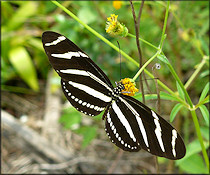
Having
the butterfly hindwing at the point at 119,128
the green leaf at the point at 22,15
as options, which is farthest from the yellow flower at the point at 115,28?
the green leaf at the point at 22,15

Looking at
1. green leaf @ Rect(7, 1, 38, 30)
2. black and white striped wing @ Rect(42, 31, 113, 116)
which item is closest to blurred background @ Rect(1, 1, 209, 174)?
green leaf @ Rect(7, 1, 38, 30)

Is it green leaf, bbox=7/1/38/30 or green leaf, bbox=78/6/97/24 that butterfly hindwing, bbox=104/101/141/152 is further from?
green leaf, bbox=7/1/38/30

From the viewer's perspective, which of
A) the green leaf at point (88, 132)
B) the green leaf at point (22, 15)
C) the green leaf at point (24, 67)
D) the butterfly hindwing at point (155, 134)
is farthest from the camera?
the green leaf at point (22, 15)

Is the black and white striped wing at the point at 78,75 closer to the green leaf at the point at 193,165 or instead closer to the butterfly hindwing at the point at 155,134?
the butterfly hindwing at the point at 155,134

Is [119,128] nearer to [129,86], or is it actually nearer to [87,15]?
[129,86]

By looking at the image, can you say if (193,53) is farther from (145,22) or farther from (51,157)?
(51,157)
